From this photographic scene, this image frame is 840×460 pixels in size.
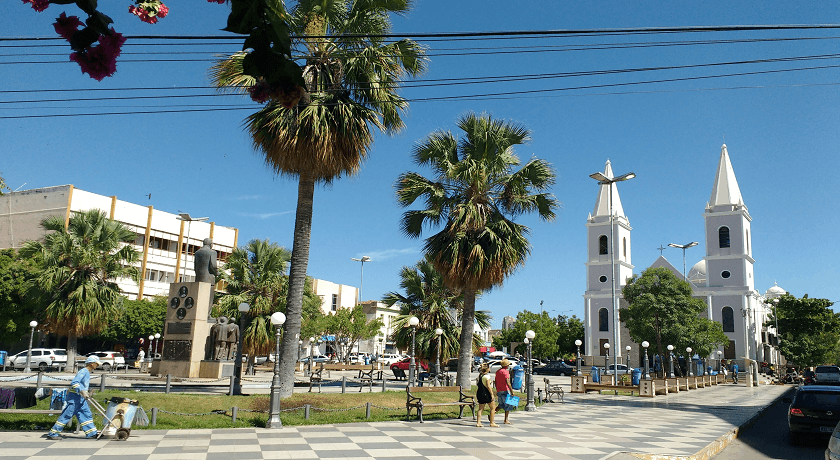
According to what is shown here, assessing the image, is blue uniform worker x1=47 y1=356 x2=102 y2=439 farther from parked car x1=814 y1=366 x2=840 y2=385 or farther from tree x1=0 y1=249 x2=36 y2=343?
parked car x1=814 y1=366 x2=840 y2=385

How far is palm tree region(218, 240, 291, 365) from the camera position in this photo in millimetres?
27516

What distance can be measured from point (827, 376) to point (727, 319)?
93.5 feet

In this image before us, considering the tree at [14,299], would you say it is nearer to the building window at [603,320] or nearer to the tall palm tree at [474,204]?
the tall palm tree at [474,204]

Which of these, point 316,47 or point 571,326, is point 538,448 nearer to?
point 316,47

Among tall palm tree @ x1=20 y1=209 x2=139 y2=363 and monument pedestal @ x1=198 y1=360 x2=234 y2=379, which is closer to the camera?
monument pedestal @ x1=198 y1=360 x2=234 y2=379

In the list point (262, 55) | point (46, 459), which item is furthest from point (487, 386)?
point (262, 55)

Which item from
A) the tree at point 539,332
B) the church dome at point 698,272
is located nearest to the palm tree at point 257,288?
the tree at point 539,332

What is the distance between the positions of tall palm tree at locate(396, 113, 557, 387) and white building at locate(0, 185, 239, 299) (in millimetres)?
31413

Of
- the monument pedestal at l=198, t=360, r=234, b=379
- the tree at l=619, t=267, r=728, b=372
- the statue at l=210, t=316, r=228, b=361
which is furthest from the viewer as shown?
the tree at l=619, t=267, r=728, b=372

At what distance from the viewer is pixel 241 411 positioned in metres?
13.6

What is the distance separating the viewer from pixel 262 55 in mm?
3025

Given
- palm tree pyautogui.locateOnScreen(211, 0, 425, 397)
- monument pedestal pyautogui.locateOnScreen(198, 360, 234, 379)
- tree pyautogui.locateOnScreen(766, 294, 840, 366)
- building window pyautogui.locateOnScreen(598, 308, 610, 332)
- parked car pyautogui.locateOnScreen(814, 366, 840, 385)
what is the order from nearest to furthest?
1. palm tree pyautogui.locateOnScreen(211, 0, 425, 397)
2. monument pedestal pyautogui.locateOnScreen(198, 360, 234, 379)
3. parked car pyautogui.locateOnScreen(814, 366, 840, 385)
4. tree pyautogui.locateOnScreen(766, 294, 840, 366)
5. building window pyautogui.locateOnScreen(598, 308, 610, 332)

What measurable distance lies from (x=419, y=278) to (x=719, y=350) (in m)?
54.3

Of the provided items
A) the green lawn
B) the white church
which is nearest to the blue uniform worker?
the green lawn
